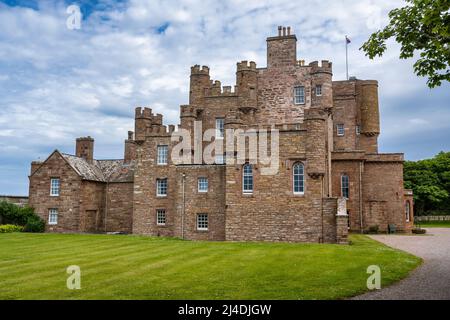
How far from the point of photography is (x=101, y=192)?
43.5 metres

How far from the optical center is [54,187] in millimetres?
41531

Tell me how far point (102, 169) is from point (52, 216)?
7467 millimetres

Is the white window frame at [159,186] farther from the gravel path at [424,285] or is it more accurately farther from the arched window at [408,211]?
the arched window at [408,211]

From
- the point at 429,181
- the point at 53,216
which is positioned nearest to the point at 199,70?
the point at 53,216

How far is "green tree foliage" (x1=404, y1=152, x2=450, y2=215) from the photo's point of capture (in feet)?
203

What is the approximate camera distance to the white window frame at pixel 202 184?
35.1m

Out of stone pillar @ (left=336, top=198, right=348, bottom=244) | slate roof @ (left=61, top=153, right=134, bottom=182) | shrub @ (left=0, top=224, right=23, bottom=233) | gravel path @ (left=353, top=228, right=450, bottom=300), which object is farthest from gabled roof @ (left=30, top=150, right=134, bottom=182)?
gravel path @ (left=353, top=228, right=450, bottom=300)

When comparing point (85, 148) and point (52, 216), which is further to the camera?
point (85, 148)

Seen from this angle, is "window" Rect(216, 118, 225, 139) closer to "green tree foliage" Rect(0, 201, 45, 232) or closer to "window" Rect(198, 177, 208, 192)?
"window" Rect(198, 177, 208, 192)

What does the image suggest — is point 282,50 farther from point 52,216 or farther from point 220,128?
point 52,216

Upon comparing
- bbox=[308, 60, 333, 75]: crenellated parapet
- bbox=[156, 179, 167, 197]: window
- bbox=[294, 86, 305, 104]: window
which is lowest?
bbox=[156, 179, 167, 197]: window

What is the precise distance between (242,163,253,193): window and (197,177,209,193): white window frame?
14.3 feet
